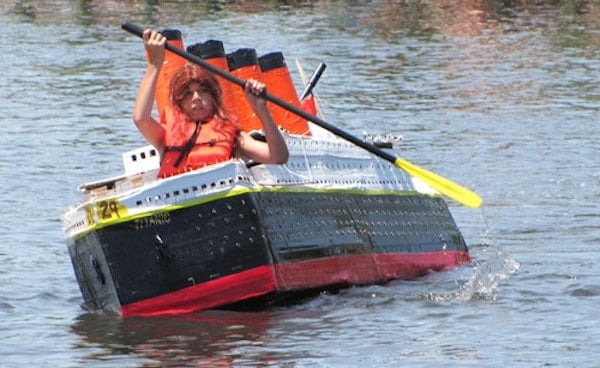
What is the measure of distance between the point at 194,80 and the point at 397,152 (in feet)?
24.9

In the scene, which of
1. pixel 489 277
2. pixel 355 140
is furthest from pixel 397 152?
pixel 355 140

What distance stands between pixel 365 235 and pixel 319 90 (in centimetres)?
1651

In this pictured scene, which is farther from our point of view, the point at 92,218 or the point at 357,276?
the point at 357,276

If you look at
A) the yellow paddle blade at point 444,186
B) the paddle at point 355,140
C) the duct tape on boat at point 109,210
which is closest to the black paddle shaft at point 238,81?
the paddle at point 355,140

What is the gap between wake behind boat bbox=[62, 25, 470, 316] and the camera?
12.5 m

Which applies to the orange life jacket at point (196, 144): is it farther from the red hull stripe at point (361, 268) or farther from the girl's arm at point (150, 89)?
the red hull stripe at point (361, 268)

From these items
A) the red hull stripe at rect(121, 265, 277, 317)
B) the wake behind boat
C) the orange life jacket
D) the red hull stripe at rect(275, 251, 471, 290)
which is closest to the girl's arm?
the orange life jacket

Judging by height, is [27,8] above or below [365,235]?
below

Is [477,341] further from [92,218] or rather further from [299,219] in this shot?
[92,218]

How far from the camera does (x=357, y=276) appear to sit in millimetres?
14117

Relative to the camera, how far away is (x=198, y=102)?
12.9 metres

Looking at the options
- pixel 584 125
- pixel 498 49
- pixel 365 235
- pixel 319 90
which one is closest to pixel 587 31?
pixel 498 49

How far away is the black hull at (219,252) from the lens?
1257 cm

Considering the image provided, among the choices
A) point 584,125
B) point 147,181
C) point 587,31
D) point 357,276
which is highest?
point 147,181
